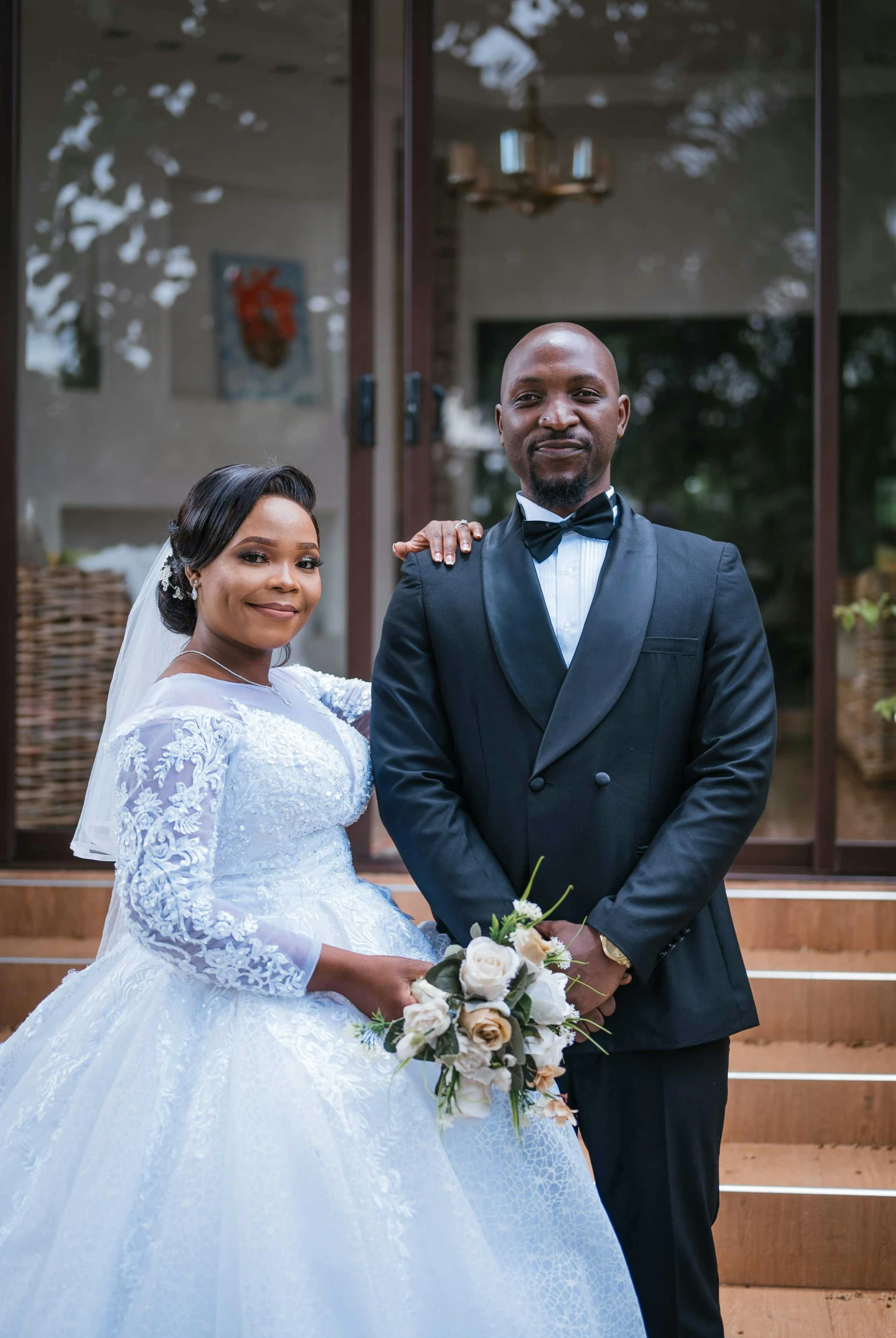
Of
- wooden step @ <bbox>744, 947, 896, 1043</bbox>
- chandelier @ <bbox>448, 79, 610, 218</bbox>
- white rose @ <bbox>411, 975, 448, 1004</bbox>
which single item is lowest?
wooden step @ <bbox>744, 947, 896, 1043</bbox>

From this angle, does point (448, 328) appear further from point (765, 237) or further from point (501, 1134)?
point (501, 1134)

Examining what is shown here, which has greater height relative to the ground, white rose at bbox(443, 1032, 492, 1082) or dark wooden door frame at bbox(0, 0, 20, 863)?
dark wooden door frame at bbox(0, 0, 20, 863)

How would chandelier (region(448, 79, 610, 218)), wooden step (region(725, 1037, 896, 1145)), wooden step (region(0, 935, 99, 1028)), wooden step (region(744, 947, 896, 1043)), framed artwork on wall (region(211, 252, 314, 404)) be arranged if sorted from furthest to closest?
framed artwork on wall (region(211, 252, 314, 404)) < chandelier (region(448, 79, 610, 218)) < wooden step (region(0, 935, 99, 1028)) < wooden step (region(744, 947, 896, 1043)) < wooden step (region(725, 1037, 896, 1145))

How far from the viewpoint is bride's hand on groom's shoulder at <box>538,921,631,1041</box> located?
1705 millimetres

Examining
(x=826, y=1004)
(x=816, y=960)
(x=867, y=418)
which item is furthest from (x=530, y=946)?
(x=867, y=418)

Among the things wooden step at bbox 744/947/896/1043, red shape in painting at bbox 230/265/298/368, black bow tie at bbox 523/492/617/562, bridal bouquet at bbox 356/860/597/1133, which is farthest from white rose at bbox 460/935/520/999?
red shape in painting at bbox 230/265/298/368

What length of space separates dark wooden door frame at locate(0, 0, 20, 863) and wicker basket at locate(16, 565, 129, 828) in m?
0.44

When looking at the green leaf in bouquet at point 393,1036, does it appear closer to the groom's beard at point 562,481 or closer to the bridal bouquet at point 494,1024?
the bridal bouquet at point 494,1024

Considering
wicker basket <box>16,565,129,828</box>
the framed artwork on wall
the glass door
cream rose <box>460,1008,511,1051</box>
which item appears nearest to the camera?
cream rose <box>460,1008,511,1051</box>

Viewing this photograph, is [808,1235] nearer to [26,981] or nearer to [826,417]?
[26,981]

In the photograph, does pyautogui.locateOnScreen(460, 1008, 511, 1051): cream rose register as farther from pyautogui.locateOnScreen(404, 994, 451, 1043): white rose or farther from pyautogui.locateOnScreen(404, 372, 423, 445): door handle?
pyautogui.locateOnScreen(404, 372, 423, 445): door handle

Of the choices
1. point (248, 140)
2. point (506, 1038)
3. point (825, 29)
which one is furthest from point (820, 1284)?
point (248, 140)

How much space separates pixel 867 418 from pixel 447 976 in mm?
7009

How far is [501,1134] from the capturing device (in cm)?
167
